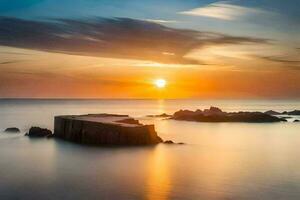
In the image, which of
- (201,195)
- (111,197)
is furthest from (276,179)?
(111,197)

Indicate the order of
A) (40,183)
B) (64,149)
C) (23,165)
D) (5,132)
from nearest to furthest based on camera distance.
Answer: (40,183) → (23,165) → (64,149) → (5,132)

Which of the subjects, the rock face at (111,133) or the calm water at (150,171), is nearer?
the calm water at (150,171)

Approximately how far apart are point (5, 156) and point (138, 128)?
19.5ft

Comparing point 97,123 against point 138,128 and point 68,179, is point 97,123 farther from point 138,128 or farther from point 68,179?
point 68,179

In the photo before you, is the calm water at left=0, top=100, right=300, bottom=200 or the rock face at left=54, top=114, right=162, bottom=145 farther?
the rock face at left=54, top=114, right=162, bottom=145

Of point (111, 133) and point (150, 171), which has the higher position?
point (111, 133)

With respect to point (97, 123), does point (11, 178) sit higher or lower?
lower

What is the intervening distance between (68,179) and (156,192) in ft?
10.4

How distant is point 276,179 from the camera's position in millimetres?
12969

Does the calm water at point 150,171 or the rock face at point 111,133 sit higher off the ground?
the rock face at point 111,133

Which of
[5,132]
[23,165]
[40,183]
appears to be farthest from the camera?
[5,132]

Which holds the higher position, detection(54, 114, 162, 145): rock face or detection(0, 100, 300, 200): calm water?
detection(54, 114, 162, 145): rock face

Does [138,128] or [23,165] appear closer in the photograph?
[23,165]

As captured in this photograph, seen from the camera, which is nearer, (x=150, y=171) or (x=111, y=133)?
(x=150, y=171)
